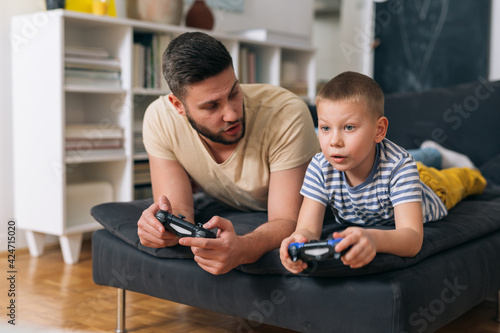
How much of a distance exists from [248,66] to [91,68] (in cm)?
106

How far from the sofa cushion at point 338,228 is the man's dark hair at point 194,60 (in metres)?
0.44

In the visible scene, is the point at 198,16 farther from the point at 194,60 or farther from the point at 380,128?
the point at 380,128

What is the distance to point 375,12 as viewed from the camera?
4.52 m

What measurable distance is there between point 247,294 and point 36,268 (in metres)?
1.53

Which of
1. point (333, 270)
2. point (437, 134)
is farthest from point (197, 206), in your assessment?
point (437, 134)

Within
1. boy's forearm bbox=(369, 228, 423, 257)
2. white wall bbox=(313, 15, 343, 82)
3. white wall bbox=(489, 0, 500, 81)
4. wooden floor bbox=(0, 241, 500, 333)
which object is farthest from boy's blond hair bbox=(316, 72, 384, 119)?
white wall bbox=(313, 15, 343, 82)

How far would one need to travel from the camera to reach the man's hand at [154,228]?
1481mm

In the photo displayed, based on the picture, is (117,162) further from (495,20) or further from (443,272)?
(495,20)

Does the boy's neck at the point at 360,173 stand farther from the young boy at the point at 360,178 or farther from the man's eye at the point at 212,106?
the man's eye at the point at 212,106

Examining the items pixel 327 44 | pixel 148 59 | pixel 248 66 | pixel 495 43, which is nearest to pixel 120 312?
pixel 148 59

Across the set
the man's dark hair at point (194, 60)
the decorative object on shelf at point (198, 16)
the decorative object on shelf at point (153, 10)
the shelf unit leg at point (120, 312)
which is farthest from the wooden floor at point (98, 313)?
the decorative object on shelf at point (198, 16)

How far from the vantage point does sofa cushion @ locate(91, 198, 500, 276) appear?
1342 millimetres

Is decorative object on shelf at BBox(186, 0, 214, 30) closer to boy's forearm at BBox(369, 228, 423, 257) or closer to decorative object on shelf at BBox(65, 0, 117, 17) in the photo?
decorative object on shelf at BBox(65, 0, 117, 17)

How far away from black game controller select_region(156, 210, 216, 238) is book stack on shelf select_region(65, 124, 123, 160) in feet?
4.65
